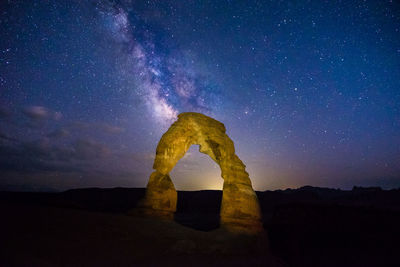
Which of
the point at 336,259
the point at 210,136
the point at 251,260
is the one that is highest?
the point at 210,136

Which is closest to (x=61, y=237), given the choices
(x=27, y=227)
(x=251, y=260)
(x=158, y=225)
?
(x=27, y=227)

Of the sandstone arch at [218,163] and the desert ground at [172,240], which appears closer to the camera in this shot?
the desert ground at [172,240]

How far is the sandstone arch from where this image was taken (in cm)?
1211

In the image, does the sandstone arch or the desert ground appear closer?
the desert ground

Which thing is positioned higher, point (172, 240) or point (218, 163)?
point (218, 163)

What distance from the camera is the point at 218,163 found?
14.6m

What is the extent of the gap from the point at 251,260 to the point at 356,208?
2006 cm

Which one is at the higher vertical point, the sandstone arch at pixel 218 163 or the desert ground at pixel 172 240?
the sandstone arch at pixel 218 163

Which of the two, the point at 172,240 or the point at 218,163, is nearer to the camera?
the point at 172,240

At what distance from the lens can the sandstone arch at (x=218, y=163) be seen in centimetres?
1211

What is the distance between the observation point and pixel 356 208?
22125 millimetres

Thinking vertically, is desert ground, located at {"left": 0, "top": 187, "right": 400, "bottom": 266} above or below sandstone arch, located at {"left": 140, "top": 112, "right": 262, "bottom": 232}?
below

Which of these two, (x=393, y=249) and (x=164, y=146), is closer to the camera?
(x=164, y=146)

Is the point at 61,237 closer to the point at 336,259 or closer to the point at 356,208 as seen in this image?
the point at 336,259
